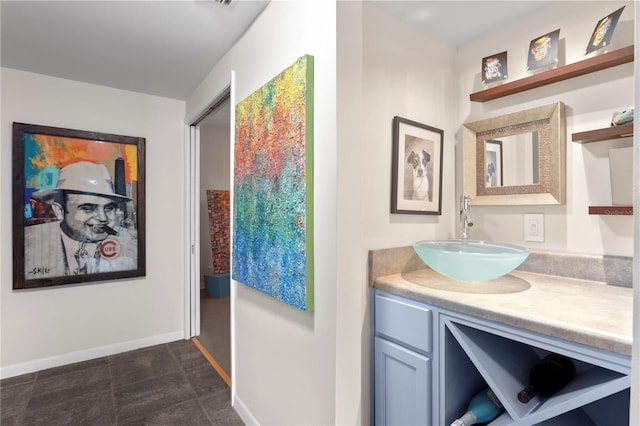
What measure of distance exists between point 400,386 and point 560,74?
1498 mm

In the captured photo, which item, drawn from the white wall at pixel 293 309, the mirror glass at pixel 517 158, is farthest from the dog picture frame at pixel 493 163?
the white wall at pixel 293 309

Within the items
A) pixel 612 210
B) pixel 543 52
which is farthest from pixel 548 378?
pixel 543 52

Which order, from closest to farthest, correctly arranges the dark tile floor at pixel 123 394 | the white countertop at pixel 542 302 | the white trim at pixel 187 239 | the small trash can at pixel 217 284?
the white countertop at pixel 542 302
the dark tile floor at pixel 123 394
the white trim at pixel 187 239
the small trash can at pixel 217 284

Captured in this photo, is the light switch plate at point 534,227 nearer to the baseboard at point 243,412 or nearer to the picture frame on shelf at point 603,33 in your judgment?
the picture frame on shelf at point 603,33

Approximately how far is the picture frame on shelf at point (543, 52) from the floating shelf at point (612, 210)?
2.19 ft

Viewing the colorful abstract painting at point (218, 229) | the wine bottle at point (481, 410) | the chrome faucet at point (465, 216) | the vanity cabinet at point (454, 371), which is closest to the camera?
the vanity cabinet at point (454, 371)

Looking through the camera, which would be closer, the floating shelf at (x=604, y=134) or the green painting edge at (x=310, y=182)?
the floating shelf at (x=604, y=134)

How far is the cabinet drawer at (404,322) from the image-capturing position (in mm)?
1159

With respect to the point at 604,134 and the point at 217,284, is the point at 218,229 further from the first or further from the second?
the point at 604,134

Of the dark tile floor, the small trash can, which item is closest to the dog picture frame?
the dark tile floor

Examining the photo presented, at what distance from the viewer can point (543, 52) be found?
4.65ft

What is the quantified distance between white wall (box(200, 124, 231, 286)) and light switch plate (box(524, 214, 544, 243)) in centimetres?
435

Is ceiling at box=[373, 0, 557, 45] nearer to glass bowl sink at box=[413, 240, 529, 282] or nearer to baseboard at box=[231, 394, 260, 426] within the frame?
glass bowl sink at box=[413, 240, 529, 282]
